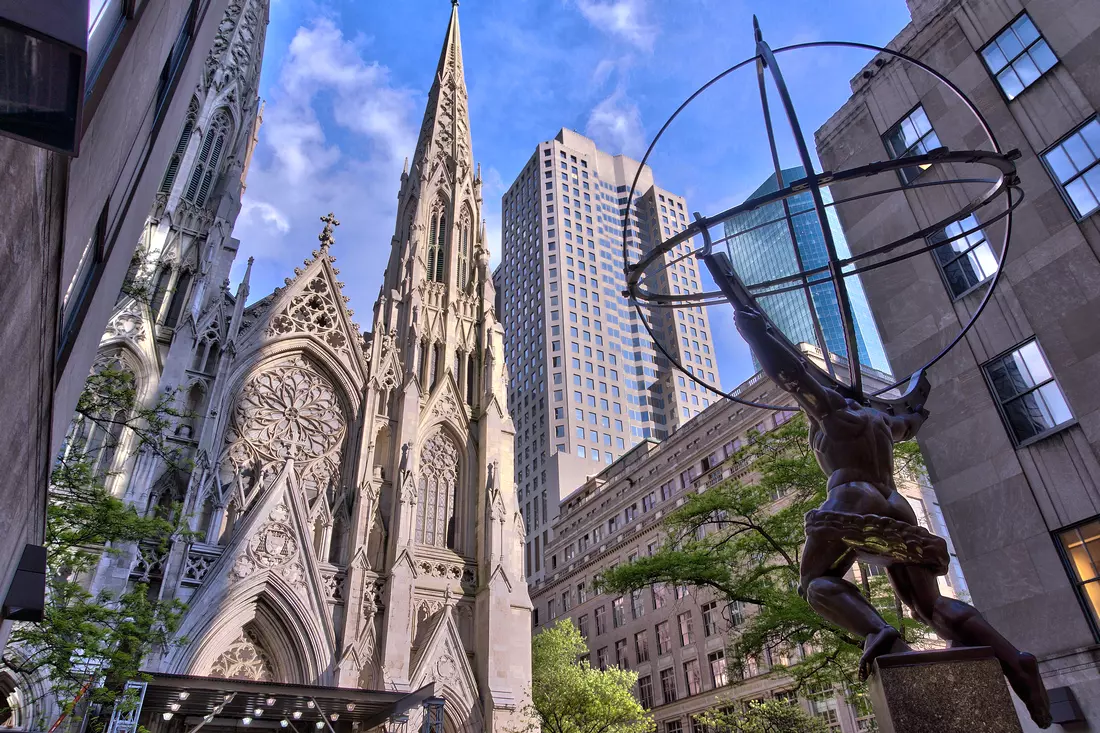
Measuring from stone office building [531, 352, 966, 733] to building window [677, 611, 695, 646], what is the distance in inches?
2.5

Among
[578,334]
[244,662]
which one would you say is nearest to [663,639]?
[244,662]

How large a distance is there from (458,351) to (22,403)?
85.9ft

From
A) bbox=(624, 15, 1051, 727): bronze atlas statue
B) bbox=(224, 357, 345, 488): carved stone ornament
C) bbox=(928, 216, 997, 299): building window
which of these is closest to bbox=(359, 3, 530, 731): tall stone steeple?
bbox=(224, 357, 345, 488): carved stone ornament

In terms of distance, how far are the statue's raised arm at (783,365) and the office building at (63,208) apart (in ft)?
16.1

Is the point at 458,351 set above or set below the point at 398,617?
above

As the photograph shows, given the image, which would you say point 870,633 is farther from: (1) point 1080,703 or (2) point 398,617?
(2) point 398,617

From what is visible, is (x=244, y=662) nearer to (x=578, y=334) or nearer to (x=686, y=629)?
(x=686, y=629)

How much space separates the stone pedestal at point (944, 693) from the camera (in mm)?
5031

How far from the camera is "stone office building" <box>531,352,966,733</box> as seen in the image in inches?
1538

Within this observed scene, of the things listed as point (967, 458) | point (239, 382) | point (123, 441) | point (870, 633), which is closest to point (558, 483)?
point (239, 382)

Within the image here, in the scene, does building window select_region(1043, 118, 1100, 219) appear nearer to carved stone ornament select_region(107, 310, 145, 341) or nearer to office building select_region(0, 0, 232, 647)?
office building select_region(0, 0, 232, 647)

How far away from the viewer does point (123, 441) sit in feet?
70.6

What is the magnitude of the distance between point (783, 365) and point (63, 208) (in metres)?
5.74

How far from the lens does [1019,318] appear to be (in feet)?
48.2
